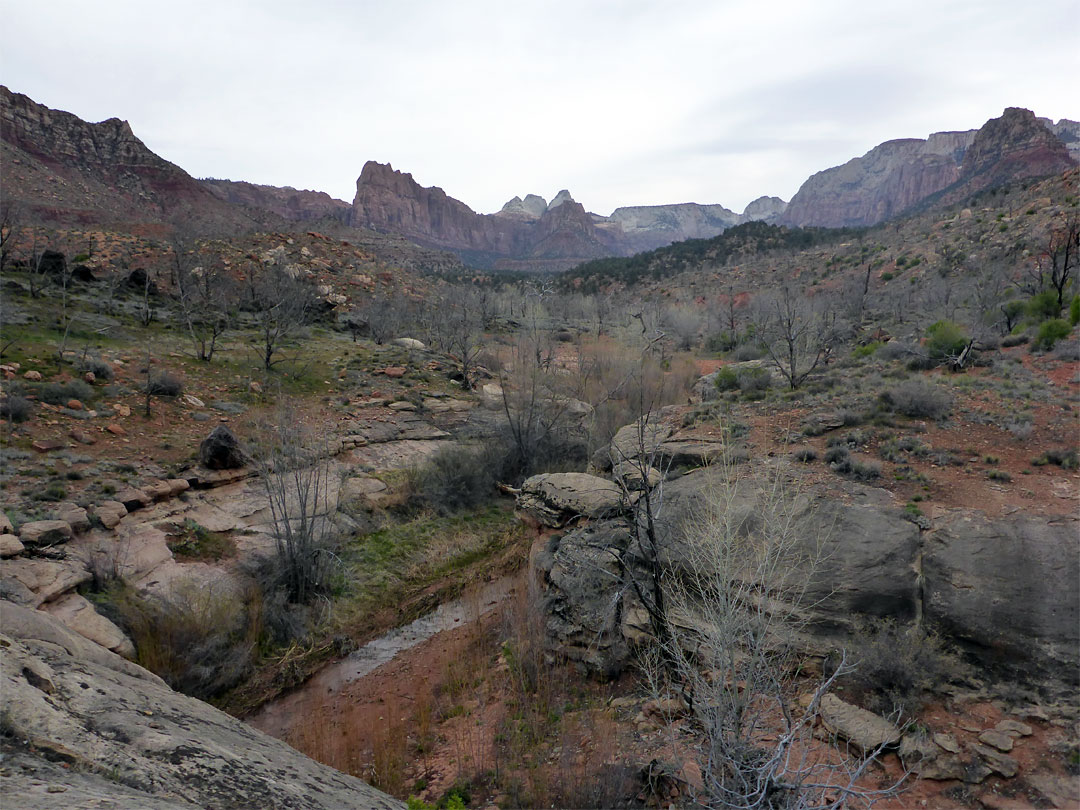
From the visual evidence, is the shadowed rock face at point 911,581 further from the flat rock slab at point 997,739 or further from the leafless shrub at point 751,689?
the flat rock slab at point 997,739

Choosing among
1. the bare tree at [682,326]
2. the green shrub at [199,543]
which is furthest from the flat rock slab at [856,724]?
the bare tree at [682,326]

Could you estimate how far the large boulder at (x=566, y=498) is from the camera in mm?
9953

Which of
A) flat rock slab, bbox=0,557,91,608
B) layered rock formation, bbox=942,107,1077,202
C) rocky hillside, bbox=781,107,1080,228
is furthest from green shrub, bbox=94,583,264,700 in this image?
rocky hillside, bbox=781,107,1080,228

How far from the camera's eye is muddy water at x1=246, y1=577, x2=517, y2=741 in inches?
302

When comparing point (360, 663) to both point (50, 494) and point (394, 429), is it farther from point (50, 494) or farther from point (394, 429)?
point (394, 429)

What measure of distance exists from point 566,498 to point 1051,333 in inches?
526

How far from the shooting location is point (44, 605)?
6.92 meters

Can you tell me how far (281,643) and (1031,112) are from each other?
411 ft

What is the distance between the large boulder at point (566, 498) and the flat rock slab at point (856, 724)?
433cm

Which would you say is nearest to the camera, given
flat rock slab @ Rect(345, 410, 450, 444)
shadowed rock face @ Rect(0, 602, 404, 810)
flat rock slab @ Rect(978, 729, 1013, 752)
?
shadowed rock face @ Rect(0, 602, 404, 810)

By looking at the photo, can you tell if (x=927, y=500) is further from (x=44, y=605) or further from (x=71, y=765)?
(x=44, y=605)

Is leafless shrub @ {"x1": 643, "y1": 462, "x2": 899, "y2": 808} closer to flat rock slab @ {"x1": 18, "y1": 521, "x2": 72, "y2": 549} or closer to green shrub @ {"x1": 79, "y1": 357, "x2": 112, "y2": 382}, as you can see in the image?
flat rock slab @ {"x1": 18, "y1": 521, "x2": 72, "y2": 549}

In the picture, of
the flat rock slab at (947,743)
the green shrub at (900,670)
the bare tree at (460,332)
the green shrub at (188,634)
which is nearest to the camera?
the flat rock slab at (947,743)

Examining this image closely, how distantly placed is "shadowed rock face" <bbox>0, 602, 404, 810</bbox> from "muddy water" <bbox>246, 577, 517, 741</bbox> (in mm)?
3835
